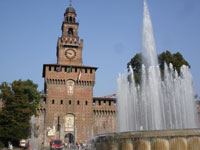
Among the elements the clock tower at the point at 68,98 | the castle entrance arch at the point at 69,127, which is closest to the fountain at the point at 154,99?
the clock tower at the point at 68,98

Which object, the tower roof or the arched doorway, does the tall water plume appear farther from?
the tower roof

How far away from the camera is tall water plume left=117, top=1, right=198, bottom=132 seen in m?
15.6

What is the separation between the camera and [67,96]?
3278cm

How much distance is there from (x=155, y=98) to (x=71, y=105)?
18580 millimetres

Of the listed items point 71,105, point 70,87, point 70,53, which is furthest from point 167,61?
point 70,53

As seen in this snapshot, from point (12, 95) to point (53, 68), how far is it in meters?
8.38

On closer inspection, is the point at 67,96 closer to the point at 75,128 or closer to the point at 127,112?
the point at 75,128

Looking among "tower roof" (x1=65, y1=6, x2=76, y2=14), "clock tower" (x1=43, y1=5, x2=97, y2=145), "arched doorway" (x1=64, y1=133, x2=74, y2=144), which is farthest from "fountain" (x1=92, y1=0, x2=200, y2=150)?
"tower roof" (x1=65, y1=6, x2=76, y2=14)

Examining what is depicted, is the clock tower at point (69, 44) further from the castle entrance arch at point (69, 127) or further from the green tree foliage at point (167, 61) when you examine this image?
the green tree foliage at point (167, 61)

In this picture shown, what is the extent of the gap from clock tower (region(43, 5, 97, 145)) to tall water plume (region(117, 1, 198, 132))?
532 inches

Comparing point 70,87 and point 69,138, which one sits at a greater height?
point 70,87

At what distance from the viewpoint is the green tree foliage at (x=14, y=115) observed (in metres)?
25.1

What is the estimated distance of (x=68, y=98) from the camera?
1287 inches

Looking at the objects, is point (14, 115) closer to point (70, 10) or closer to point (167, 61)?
point (167, 61)
